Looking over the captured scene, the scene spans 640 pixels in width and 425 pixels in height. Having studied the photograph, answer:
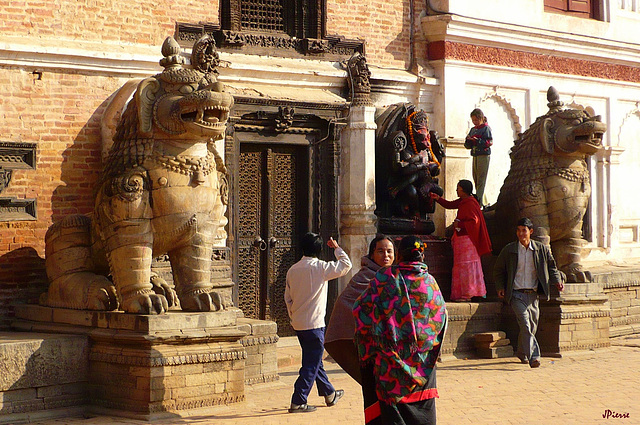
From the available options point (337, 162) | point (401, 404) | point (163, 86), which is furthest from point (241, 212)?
point (401, 404)

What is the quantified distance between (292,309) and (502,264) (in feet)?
11.7

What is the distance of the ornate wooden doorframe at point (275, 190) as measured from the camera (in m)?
11.9

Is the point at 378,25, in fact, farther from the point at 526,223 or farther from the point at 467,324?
the point at 467,324

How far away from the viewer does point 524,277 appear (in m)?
11.2

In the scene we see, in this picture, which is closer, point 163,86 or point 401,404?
point 401,404

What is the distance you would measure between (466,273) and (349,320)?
17.0 ft

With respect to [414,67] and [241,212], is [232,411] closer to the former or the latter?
[241,212]

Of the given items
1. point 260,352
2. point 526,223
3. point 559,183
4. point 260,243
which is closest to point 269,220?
point 260,243

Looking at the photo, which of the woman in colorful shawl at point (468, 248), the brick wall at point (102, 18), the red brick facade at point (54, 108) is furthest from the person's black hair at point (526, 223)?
the red brick facade at point (54, 108)

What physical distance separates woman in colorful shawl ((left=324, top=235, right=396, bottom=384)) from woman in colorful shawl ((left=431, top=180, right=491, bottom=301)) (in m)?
5.04

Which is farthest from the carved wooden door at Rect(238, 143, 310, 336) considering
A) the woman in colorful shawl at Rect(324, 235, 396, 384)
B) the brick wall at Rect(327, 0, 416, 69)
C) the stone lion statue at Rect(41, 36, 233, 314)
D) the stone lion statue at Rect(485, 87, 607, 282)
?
the woman in colorful shawl at Rect(324, 235, 396, 384)

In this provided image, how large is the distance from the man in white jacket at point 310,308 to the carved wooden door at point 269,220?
3432 millimetres

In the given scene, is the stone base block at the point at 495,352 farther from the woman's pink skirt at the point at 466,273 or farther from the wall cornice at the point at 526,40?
the wall cornice at the point at 526,40

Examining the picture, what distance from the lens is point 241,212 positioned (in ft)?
39.5
